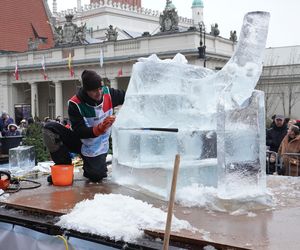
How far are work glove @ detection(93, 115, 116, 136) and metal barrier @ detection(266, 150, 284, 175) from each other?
3741 millimetres

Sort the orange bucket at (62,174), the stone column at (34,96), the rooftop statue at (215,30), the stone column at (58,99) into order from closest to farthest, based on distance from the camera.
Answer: the orange bucket at (62,174), the rooftop statue at (215,30), the stone column at (58,99), the stone column at (34,96)

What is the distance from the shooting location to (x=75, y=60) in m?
33.2

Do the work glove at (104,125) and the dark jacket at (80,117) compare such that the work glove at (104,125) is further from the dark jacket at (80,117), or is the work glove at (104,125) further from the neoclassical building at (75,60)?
the neoclassical building at (75,60)

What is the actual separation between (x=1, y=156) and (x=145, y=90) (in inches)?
182

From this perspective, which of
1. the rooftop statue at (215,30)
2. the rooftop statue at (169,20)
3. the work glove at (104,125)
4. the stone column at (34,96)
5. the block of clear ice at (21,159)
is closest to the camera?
the work glove at (104,125)

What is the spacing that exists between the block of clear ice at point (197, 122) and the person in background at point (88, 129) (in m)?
0.27

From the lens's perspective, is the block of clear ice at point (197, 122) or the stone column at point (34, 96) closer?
the block of clear ice at point (197, 122)

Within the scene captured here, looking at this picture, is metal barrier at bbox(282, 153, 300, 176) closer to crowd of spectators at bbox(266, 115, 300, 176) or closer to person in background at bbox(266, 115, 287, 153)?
crowd of spectators at bbox(266, 115, 300, 176)

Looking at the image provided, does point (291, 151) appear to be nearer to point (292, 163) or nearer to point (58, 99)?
point (292, 163)

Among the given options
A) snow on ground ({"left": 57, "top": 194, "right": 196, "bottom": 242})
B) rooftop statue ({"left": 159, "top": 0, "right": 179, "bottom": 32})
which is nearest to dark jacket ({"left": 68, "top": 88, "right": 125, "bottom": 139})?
snow on ground ({"left": 57, "top": 194, "right": 196, "bottom": 242})

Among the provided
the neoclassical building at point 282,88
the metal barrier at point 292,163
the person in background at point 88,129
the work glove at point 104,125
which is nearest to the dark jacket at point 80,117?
the person in background at point 88,129

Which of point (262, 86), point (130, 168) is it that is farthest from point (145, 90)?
point (262, 86)

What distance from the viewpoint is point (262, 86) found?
109ft

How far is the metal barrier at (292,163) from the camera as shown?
685 cm
